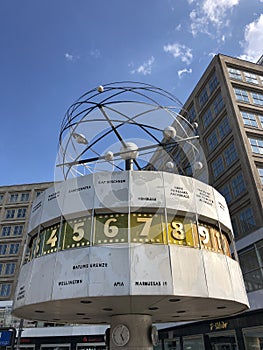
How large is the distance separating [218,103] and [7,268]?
44.4 metres

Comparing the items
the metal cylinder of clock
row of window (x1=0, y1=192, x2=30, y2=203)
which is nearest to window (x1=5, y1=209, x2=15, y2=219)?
row of window (x1=0, y1=192, x2=30, y2=203)

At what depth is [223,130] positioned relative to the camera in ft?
108

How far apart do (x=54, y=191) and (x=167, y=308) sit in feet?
23.1

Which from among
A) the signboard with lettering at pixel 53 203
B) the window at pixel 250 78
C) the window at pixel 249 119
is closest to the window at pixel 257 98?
the window at pixel 250 78

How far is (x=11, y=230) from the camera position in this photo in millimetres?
55500

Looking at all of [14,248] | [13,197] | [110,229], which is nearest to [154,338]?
[110,229]

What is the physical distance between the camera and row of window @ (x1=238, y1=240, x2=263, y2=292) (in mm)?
21884

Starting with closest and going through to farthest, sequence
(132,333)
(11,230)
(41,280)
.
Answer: (41,280) < (132,333) < (11,230)

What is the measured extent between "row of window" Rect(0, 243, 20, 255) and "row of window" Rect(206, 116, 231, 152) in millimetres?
38831

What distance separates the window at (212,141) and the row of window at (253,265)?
1408cm

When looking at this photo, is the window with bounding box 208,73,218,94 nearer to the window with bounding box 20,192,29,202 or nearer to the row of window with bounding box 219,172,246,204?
the row of window with bounding box 219,172,246,204

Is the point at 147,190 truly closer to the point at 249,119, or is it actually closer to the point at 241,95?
the point at 249,119

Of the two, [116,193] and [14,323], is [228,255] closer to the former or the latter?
[116,193]

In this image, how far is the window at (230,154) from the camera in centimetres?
3014
